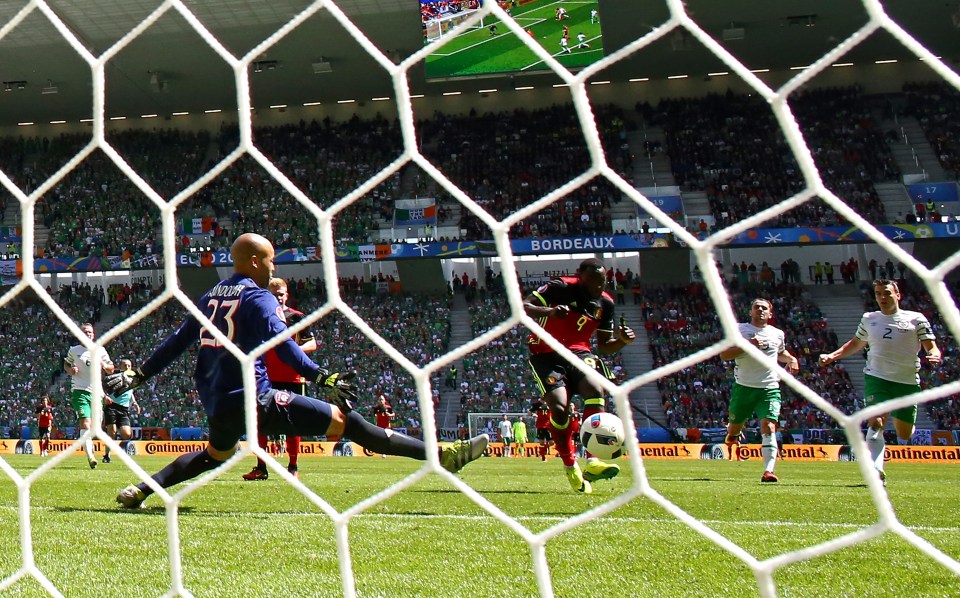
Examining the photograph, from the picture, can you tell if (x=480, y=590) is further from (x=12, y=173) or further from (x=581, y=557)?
(x=12, y=173)

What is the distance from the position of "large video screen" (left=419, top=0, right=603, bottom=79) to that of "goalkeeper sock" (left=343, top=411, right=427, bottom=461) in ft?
41.3

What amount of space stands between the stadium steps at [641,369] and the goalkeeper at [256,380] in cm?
1212

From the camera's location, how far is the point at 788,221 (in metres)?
19.3

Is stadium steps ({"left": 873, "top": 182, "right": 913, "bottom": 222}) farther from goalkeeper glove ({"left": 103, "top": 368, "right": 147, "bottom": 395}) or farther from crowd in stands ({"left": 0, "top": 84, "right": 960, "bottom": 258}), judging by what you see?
goalkeeper glove ({"left": 103, "top": 368, "right": 147, "bottom": 395})

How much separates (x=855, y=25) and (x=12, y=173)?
2124 centimetres

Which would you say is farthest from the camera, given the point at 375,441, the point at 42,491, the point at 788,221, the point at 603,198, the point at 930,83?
the point at 930,83

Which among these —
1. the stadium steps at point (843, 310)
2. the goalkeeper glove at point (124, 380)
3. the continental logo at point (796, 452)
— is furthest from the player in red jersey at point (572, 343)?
Result: the stadium steps at point (843, 310)

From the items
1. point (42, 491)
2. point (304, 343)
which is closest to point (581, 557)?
point (304, 343)

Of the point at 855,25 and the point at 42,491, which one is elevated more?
the point at 855,25

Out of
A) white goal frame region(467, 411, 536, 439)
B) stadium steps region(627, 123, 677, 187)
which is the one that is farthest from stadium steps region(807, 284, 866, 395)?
white goal frame region(467, 411, 536, 439)

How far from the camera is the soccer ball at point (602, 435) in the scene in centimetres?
481

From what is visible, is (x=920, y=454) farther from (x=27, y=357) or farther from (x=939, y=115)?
(x=27, y=357)

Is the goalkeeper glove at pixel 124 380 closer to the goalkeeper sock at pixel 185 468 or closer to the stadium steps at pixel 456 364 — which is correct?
the goalkeeper sock at pixel 185 468

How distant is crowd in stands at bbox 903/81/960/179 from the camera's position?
20812 millimetres
